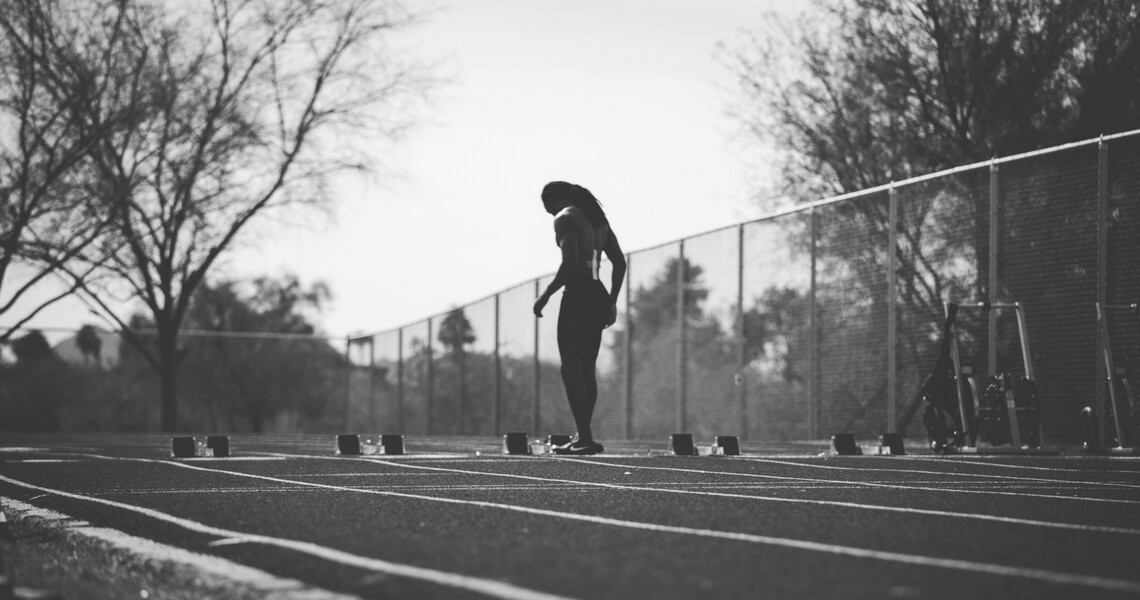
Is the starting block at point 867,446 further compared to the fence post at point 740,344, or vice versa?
the fence post at point 740,344

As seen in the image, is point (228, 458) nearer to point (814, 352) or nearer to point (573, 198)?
point (573, 198)

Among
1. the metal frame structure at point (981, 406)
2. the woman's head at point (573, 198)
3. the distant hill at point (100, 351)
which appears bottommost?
the metal frame structure at point (981, 406)

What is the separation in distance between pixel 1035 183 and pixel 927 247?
2.04 metres

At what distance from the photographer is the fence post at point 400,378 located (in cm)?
3594

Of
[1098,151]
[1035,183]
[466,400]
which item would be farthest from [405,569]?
[466,400]

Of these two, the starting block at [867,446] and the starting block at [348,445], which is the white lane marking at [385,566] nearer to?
the starting block at [348,445]

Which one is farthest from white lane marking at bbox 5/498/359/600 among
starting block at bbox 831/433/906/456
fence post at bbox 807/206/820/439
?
fence post at bbox 807/206/820/439

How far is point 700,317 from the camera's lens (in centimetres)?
2205

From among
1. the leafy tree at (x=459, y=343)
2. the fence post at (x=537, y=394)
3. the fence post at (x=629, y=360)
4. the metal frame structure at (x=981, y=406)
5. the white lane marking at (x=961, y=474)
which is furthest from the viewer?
the leafy tree at (x=459, y=343)

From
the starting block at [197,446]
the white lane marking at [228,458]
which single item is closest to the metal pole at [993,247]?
the white lane marking at [228,458]

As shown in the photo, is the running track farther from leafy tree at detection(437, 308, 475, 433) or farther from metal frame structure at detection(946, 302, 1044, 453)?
leafy tree at detection(437, 308, 475, 433)

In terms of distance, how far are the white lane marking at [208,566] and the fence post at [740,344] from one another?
1511 cm

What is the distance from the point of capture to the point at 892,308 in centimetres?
1766

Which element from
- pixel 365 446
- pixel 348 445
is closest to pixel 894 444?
pixel 365 446
